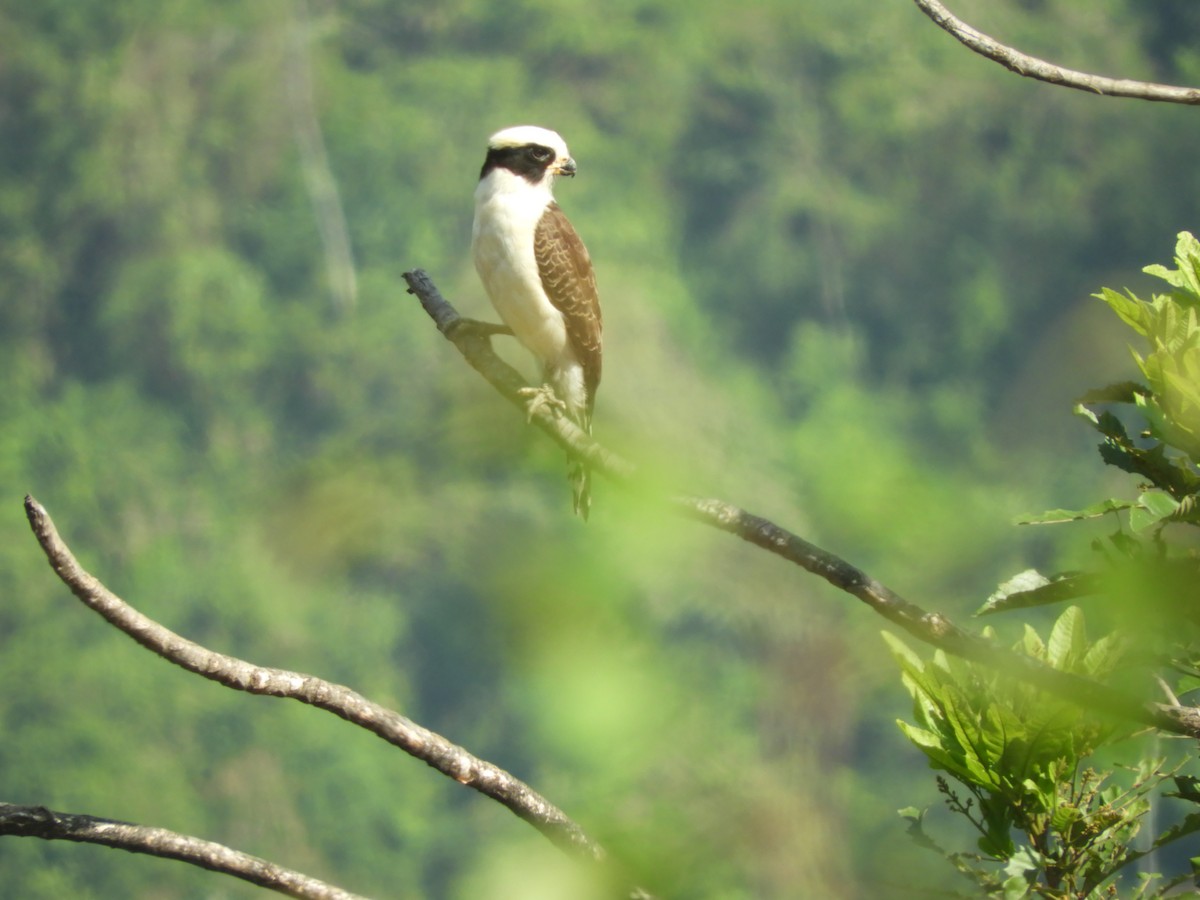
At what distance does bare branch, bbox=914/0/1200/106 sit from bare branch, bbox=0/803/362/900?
101 centimetres

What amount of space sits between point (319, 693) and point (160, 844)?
0.19 metres

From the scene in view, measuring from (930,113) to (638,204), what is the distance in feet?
18.3

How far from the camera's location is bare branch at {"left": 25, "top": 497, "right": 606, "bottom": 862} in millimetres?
1365

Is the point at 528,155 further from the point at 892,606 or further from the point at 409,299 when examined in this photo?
the point at 409,299

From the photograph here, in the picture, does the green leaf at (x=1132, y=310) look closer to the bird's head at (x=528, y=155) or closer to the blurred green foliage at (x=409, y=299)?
the bird's head at (x=528, y=155)

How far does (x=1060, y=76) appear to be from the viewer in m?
1.61

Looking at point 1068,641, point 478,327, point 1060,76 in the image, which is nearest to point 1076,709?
point 1068,641

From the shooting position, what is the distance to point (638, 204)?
26406mm

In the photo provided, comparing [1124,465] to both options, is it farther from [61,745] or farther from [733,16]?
[733,16]

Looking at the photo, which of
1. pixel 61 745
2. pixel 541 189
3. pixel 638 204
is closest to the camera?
pixel 541 189

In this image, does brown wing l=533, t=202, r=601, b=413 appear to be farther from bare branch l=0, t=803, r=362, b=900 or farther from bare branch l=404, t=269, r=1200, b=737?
bare branch l=0, t=803, r=362, b=900

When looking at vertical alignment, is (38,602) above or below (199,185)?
below

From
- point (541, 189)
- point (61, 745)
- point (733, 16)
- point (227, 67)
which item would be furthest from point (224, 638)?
point (541, 189)

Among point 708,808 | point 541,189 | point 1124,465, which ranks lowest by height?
point 708,808
